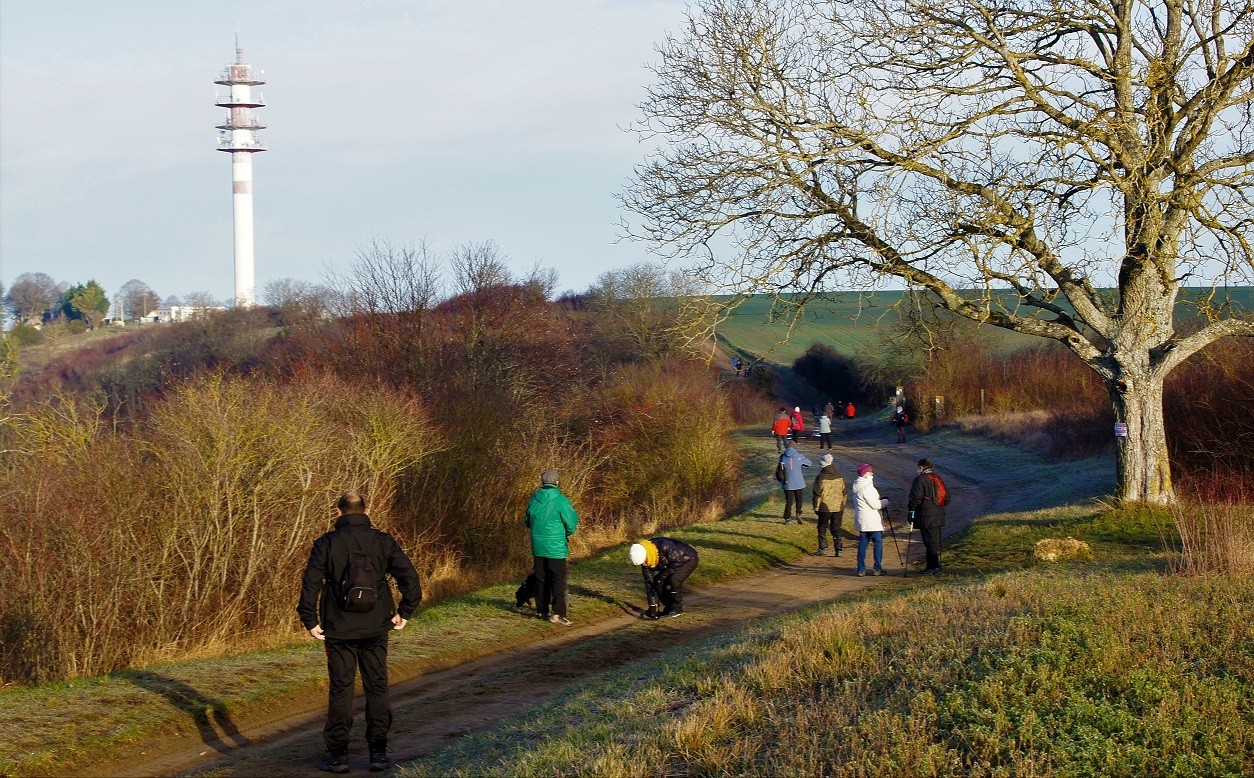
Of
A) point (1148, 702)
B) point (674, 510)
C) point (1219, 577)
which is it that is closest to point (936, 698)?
point (1148, 702)

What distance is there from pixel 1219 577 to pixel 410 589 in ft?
26.8

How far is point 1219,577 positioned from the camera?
36.8 ft

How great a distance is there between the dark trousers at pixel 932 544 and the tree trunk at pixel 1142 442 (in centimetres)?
428

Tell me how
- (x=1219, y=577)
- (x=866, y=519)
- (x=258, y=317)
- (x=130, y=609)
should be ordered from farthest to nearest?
(x=258, y=317)
(x=866, y=519)
(x=130, y=609)
(x=1219, y=577)

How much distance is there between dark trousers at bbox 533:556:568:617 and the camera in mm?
13953

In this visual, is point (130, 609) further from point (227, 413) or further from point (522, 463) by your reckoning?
point (522, 463)

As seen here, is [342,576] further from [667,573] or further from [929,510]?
[929,510]

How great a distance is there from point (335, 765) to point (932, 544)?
1148 cm

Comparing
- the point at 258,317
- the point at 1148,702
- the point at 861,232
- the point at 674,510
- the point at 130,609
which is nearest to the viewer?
the point at 1148,702

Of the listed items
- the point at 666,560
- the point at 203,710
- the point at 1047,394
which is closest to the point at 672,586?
the point at 666,560

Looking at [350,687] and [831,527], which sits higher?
[831,527]

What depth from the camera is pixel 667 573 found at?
14367 mm

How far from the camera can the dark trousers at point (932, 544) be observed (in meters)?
17.3

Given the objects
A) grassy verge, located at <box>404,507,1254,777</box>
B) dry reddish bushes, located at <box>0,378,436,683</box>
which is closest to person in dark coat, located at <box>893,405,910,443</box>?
dry reddish bushes, located at <box>0,378,436,683</box>
